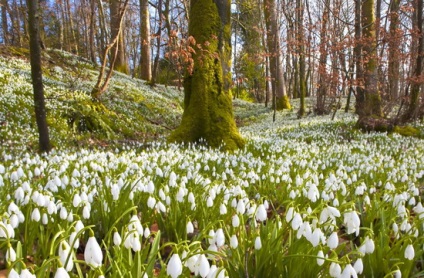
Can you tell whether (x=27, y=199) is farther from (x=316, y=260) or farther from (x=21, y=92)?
(x=21, y=92)

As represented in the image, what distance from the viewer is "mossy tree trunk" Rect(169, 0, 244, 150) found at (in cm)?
765

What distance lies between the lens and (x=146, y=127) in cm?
1223

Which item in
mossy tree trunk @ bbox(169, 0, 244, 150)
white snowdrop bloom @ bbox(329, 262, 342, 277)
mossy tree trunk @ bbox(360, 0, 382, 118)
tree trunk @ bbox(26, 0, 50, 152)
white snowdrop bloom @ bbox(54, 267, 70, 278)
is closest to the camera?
white snowdrop bloom @ bbox(54, 267, 70, 278)

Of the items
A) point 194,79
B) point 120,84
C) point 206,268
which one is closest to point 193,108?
point 194,79

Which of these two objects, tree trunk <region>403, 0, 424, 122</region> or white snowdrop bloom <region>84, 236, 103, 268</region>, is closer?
white snowdrop bloom <region>84, 236, 103, 268</region>

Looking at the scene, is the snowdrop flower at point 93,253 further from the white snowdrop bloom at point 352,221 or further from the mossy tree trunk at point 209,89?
the mossy tree trunk at point 209,89

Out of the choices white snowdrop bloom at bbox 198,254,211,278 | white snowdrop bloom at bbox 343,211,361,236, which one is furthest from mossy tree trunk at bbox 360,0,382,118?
white snowdrop bloom at bbox 198,254,211,278

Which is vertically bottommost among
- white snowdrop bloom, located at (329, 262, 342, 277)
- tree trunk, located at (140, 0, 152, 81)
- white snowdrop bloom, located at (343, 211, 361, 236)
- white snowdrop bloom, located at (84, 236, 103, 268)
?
white snowdrop bloom, located at (329, 262, 342, 277)

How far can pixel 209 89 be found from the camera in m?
7.75

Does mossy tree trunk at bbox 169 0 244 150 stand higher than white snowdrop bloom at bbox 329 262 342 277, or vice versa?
mossy tree trunk at bbox 169 0 244 150

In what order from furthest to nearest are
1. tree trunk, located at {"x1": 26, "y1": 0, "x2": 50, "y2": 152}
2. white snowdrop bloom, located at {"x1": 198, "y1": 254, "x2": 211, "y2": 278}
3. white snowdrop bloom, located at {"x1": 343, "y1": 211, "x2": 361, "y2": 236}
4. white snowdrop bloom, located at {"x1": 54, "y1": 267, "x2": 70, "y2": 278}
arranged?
1. tree trunk, located at {"x1": 26, "y1": 0, "x2": 50, "y2": 152}
2. white snowdrop bloom, located at {"x1": 343, "y1": 211, "x2": 361, "y2": 236}
3. white snowdrop bloom, located at {"x1": 198, "y1": 254, "x2": 211, "y2": 278}
4. white snowdrop bloom, located at {"x1": 54, "y1": 267, "x2": 70, "y2": 278}

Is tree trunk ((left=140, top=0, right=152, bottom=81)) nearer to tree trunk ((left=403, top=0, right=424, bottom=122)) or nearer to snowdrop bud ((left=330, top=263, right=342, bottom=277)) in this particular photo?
tree trunk ((left=403, top=0, right=424, bottom=122))

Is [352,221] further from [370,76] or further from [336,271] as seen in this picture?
[370,76]

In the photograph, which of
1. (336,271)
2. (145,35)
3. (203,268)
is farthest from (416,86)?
(145,35)
